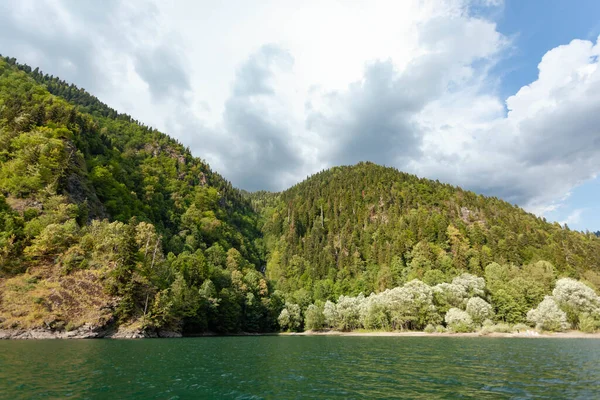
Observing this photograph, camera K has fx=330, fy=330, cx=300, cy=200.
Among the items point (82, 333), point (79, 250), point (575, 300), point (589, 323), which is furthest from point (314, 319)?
point (79, 250)

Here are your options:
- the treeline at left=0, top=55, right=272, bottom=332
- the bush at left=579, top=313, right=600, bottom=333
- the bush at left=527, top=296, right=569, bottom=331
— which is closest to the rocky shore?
the treeline at left=0, top=55, right=272, bottom=332

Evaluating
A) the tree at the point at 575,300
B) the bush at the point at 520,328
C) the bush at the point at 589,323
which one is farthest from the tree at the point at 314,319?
the bush at the point at 589,323

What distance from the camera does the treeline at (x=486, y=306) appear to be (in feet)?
346

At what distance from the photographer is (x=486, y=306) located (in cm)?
11406

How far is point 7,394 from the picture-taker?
22656 mm

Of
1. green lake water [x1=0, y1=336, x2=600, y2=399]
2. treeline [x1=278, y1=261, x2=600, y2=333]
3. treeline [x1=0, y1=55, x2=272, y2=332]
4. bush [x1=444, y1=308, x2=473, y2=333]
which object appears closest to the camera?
green lake water [x1=0, y1=336, x2=600, y2=399]

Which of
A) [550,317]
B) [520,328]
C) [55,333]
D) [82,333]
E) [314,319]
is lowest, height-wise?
[82,333]

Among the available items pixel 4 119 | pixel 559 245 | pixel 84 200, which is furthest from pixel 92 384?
pixel 559 245

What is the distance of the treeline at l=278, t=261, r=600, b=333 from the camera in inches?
4154

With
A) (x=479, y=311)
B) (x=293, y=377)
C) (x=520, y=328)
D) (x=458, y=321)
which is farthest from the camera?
(x=458, y=321)

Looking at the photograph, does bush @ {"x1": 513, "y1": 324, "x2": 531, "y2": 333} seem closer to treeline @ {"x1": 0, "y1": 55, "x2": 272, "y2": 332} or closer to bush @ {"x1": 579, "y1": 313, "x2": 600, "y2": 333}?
bush @ {"x1": 579, "y1": 313, "x2": 600, "y2": 333}

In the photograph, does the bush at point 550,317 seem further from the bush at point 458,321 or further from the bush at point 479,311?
the bush at point 458,321

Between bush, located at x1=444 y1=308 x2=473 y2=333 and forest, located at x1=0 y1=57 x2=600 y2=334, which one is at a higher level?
forest, located at x1=0 y1=57 x2=600 y2=334

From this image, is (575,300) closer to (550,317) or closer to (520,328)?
(550,317)
